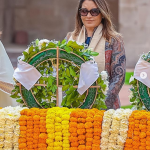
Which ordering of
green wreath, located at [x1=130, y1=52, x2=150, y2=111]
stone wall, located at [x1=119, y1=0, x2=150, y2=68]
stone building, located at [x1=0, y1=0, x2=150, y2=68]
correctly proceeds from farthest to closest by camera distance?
1. stone building, located at [x1=0, y1=0, x2=150, y2=68]
2. stone wall, located at [x1=119, y1=0, x2=150, y2=68]
3. green wreath, located at [x1=130, y1=52, x2=150, y2=111]

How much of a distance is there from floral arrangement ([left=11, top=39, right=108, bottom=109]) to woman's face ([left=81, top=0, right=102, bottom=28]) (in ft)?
1.72

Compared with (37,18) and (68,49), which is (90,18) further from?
(37,18)

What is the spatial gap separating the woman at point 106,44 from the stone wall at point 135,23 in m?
9.51

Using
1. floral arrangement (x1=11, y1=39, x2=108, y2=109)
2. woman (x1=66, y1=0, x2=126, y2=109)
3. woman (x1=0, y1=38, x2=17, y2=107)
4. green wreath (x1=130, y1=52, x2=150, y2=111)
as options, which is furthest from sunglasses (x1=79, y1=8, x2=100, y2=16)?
woman (x1=0, y1=38, x2=17, y2=107)

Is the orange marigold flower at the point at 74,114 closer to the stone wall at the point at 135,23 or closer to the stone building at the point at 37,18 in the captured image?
the stone wall at the point at 135,23

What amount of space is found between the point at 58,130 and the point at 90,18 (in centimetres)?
127

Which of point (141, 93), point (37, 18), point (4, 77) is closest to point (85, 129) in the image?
point (141, 93)

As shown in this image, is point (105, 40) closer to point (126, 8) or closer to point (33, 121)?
point (33, 121)

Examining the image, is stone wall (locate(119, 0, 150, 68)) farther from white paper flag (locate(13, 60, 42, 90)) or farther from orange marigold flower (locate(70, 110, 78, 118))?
orange marigold flower (locate(70, 110, 78, 118))

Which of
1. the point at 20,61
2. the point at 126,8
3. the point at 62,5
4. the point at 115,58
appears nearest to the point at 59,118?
the point at 20,61

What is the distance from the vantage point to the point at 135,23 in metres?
14.0

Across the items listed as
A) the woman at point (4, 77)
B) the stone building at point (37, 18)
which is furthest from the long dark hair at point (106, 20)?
the stone building at point (37, 18)

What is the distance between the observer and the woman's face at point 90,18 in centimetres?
441

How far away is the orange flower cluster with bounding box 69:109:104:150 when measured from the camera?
12.1ft
